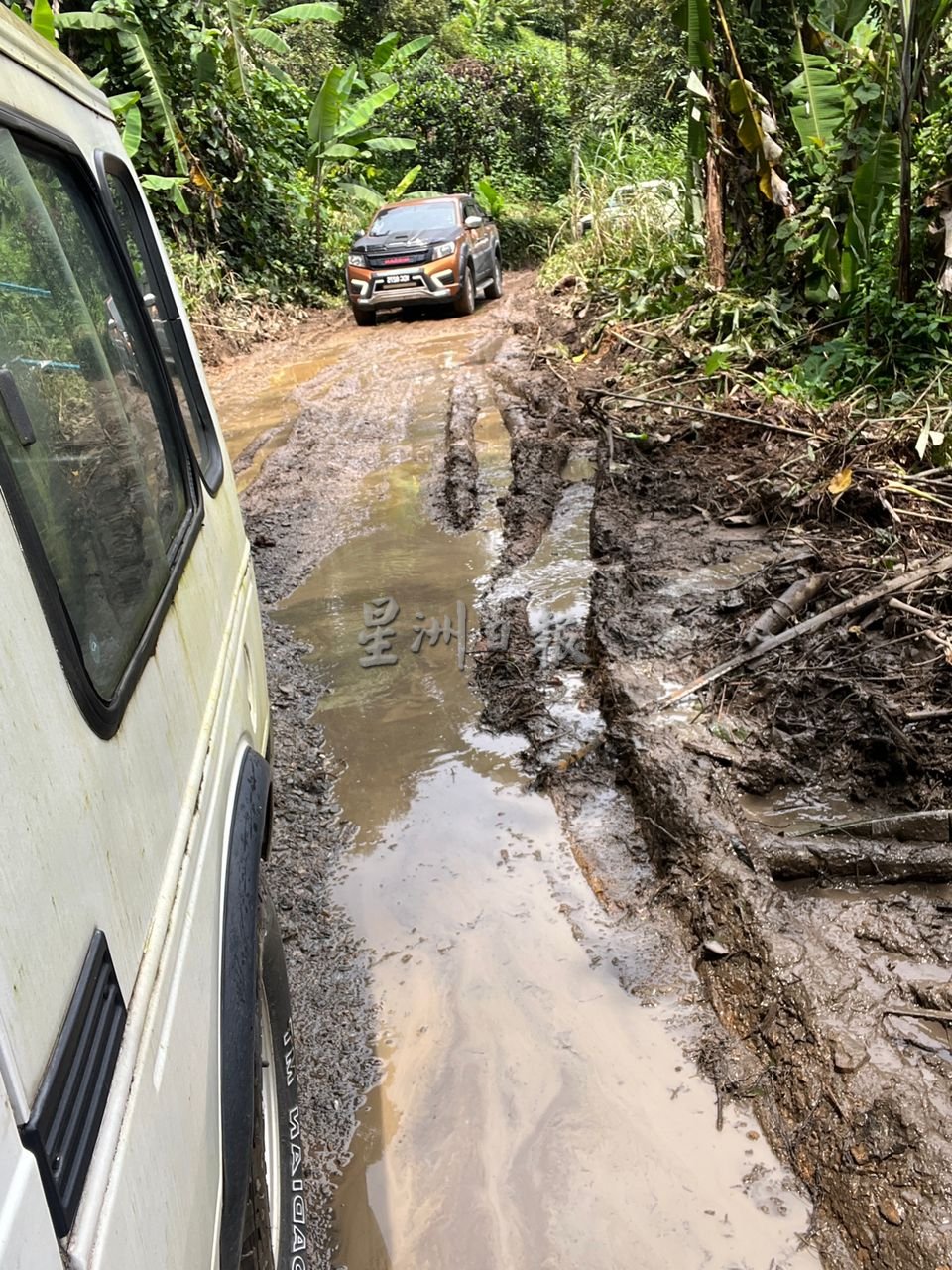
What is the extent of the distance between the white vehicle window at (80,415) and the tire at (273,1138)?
0.84m

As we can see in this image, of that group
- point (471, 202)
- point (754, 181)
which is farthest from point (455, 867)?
point (471, 202)

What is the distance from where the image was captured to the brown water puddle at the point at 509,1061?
243 centimetres

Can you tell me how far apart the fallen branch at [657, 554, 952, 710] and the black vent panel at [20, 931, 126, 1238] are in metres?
3.39

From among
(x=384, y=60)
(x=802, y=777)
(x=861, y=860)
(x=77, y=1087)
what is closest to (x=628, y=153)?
(x=384, y=60)

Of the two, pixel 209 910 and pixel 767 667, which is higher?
pixel 209 910

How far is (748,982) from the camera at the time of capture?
9.78 ft

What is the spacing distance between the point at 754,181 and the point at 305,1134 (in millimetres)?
8759

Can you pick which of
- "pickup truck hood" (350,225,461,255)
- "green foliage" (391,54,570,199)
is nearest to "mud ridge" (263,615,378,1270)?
"pickup truck hood" (350,225,461,255)

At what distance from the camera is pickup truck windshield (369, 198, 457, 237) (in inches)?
558

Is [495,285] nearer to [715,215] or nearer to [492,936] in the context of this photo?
[715,215]

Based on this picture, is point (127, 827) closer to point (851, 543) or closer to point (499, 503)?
point (851, 543)

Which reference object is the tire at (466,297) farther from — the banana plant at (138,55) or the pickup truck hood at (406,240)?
the banana plant at (138,55)

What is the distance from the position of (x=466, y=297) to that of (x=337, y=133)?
424 cm

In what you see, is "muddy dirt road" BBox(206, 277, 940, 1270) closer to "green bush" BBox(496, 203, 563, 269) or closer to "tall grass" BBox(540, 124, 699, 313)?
"tall grass" BBox(540, 124, 699, 313)
